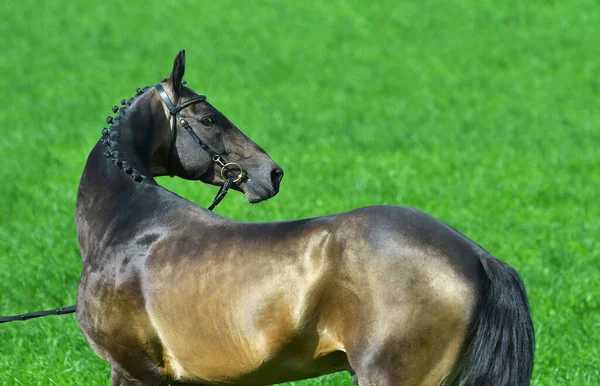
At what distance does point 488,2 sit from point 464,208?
16442 millimetres

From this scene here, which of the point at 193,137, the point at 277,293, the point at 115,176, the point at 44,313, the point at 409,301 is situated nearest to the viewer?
the point at 409,301

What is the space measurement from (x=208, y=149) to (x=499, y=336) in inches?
79.5

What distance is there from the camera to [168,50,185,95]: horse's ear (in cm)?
529

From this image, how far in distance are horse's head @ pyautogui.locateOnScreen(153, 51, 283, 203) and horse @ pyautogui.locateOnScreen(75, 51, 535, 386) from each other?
3 centimetres

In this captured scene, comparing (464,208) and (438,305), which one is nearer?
(438,305)

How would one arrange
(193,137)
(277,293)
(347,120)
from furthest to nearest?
(347,120), (193,137), (277,293)

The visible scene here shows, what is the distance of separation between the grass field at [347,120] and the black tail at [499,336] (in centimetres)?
242

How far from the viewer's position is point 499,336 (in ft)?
13.7

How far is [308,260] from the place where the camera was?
14.1 feet

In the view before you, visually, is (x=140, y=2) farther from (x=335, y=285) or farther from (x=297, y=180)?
(x=335, y=285)

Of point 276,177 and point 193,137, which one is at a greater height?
point 193,137

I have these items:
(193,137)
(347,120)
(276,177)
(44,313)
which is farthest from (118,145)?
(347,120)

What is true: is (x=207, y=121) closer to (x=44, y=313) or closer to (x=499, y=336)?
(x=44, y=313)

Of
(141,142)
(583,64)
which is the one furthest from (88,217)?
(583,64)
